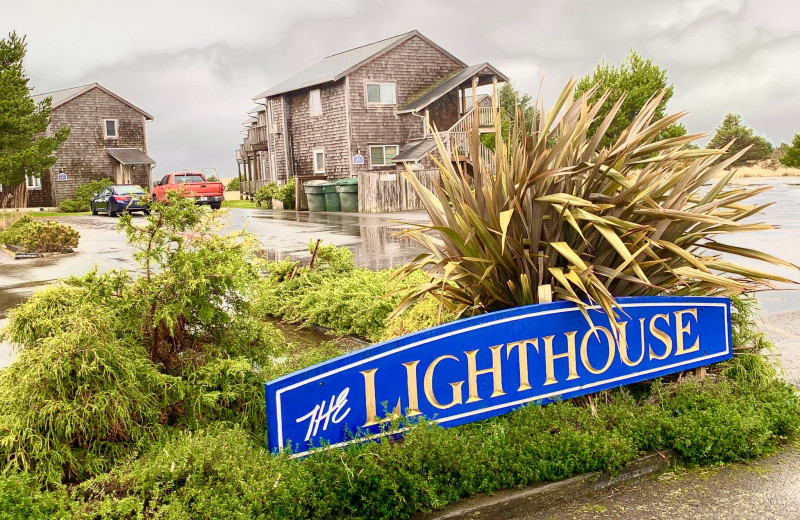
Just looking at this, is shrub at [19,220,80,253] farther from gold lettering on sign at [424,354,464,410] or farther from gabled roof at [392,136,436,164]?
gabled roof at [392,136,436,164]

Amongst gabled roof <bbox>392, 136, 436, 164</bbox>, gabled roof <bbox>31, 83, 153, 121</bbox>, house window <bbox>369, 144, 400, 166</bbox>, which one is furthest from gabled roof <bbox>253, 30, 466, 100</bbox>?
gabled roof <bbox>31, 83, 153, 121</bbox>

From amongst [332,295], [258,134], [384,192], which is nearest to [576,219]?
[332,295]

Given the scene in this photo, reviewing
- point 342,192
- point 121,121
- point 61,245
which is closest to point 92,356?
point 61,245

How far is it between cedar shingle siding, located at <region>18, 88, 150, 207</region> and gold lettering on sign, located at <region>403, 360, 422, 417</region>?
5110 cm

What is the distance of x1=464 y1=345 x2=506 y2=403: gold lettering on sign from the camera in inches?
155

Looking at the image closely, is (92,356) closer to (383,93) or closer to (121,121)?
(383,93)

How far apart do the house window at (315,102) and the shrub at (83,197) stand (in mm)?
13197

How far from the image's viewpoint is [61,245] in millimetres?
17938

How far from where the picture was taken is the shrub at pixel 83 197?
45.9 metres

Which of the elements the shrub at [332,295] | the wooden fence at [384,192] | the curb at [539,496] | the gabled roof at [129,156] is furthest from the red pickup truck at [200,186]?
the curb at [539,496]

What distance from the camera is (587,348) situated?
169 inches

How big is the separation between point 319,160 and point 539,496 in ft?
133

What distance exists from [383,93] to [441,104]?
10.1 ft

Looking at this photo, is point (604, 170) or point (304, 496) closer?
point (304, 496)
